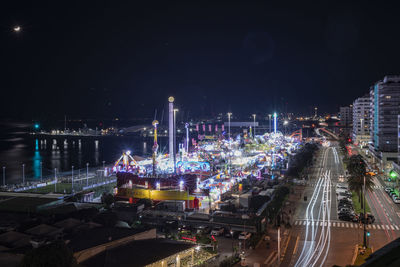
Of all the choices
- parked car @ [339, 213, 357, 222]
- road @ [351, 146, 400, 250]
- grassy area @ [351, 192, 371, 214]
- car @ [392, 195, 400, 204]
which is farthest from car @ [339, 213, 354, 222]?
car @ [392, 195, 400, 204]

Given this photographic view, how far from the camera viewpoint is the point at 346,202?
18750mm

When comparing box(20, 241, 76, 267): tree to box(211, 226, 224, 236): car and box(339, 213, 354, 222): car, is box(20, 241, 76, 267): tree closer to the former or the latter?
box(211, 226, 224, 236): car

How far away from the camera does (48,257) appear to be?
693 centimetres

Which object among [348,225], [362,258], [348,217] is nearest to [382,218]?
[348,217]

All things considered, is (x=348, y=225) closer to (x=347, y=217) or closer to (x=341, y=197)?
(x=347, y=217)

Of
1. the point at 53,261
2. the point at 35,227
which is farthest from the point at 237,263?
the point at 35,227

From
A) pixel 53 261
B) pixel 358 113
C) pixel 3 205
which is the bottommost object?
pixel 3 205

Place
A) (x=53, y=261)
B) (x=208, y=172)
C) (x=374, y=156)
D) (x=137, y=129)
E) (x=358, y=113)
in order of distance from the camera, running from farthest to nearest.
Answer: (x=137, y=129), (x=358, y=113), (x=374, y=156), (x=208, y=172), (x=53, y=261)

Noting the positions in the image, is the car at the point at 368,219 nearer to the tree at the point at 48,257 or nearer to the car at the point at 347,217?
the car at the point at 347,217

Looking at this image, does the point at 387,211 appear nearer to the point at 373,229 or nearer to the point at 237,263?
the point at 373,229

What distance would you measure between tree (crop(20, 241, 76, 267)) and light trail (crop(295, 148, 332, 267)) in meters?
7.34

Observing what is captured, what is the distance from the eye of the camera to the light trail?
38.1 ft

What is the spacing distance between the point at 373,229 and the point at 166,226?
30.0 feet

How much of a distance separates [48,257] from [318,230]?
1152cm
